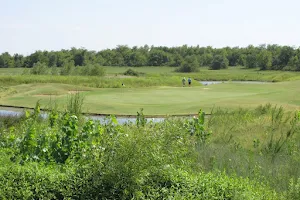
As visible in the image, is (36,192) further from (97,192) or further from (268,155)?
(268,155)

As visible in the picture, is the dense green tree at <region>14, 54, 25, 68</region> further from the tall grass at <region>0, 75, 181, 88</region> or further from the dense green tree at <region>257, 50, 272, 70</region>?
the tall grass at <region>0, 75, 181, 88</region>

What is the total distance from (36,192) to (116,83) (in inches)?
2148

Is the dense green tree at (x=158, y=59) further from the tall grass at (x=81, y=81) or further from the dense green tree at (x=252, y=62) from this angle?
the tall grass at (x=81, y=81)

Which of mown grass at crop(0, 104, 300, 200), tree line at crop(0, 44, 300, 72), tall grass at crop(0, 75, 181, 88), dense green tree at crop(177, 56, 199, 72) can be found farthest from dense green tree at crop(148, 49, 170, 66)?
mown grass at crop(0, 104, 300, 200)

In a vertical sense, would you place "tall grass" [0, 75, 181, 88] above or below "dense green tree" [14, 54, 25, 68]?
below

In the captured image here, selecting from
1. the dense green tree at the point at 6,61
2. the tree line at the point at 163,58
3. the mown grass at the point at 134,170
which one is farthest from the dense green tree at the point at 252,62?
the mown grass at the point at 134,170

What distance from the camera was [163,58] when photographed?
528 ft

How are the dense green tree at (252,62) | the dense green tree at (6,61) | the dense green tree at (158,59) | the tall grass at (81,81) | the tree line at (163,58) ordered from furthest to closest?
the dense green tree at (158,59) → the dense green tree at (252,62) → the dense green tree at (6,61) → the tree line at (163,58) → the tall grass at (81,81)

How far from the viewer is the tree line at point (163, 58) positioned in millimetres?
131788

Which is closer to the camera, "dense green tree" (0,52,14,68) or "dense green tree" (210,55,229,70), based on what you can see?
"dense green tree" (0,52,14,68)

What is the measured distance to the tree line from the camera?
432ft

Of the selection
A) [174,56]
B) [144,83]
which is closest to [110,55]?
[174,56]

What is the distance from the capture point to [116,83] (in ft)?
202

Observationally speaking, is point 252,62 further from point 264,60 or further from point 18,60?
point 18,60
